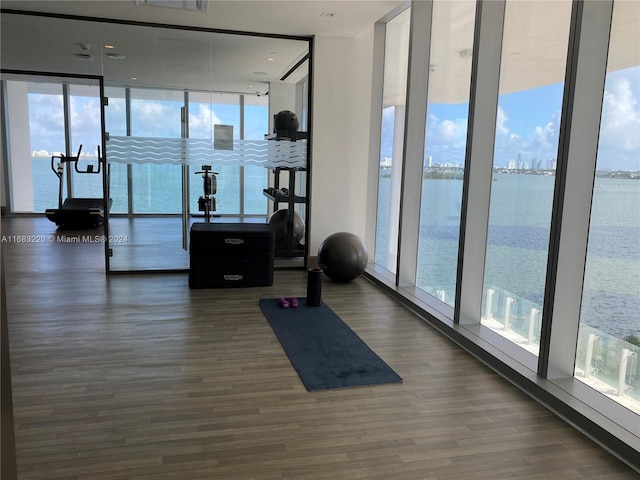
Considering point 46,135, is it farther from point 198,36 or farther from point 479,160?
point 479,160

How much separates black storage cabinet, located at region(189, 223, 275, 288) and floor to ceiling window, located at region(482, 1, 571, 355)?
100 inches

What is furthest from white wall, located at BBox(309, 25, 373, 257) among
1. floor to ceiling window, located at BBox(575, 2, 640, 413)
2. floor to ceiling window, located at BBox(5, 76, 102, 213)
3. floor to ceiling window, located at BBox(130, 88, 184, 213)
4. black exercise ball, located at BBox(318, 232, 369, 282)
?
floor to ceiling window, located at BBox(5, 76, 102, 213)

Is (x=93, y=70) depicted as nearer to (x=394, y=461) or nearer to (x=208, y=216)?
(x=208, y=216)

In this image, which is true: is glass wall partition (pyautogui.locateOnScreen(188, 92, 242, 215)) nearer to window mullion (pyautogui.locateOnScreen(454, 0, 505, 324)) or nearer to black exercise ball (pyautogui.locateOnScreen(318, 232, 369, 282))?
black exercise ball (pyautogui.locateOnScreen(318, 232, 369, 282))

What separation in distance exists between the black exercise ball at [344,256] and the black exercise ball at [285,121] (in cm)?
157

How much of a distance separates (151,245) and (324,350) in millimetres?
3730

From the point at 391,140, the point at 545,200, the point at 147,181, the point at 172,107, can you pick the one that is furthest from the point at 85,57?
the point at 545,200

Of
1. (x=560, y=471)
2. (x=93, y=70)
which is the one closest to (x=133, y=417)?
(x=560, y=471)

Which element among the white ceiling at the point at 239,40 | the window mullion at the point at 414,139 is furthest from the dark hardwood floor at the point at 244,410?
the white ceiling at the point at 239,40

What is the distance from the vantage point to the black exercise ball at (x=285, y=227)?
6586 mm

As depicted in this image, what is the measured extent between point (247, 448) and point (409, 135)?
11.9 ft

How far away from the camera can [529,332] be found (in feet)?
12.0

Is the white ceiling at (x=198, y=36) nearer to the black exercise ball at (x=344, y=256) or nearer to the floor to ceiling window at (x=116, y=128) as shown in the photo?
the floor to ceiling window at (x=116, y=128)

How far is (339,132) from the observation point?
6.35m
